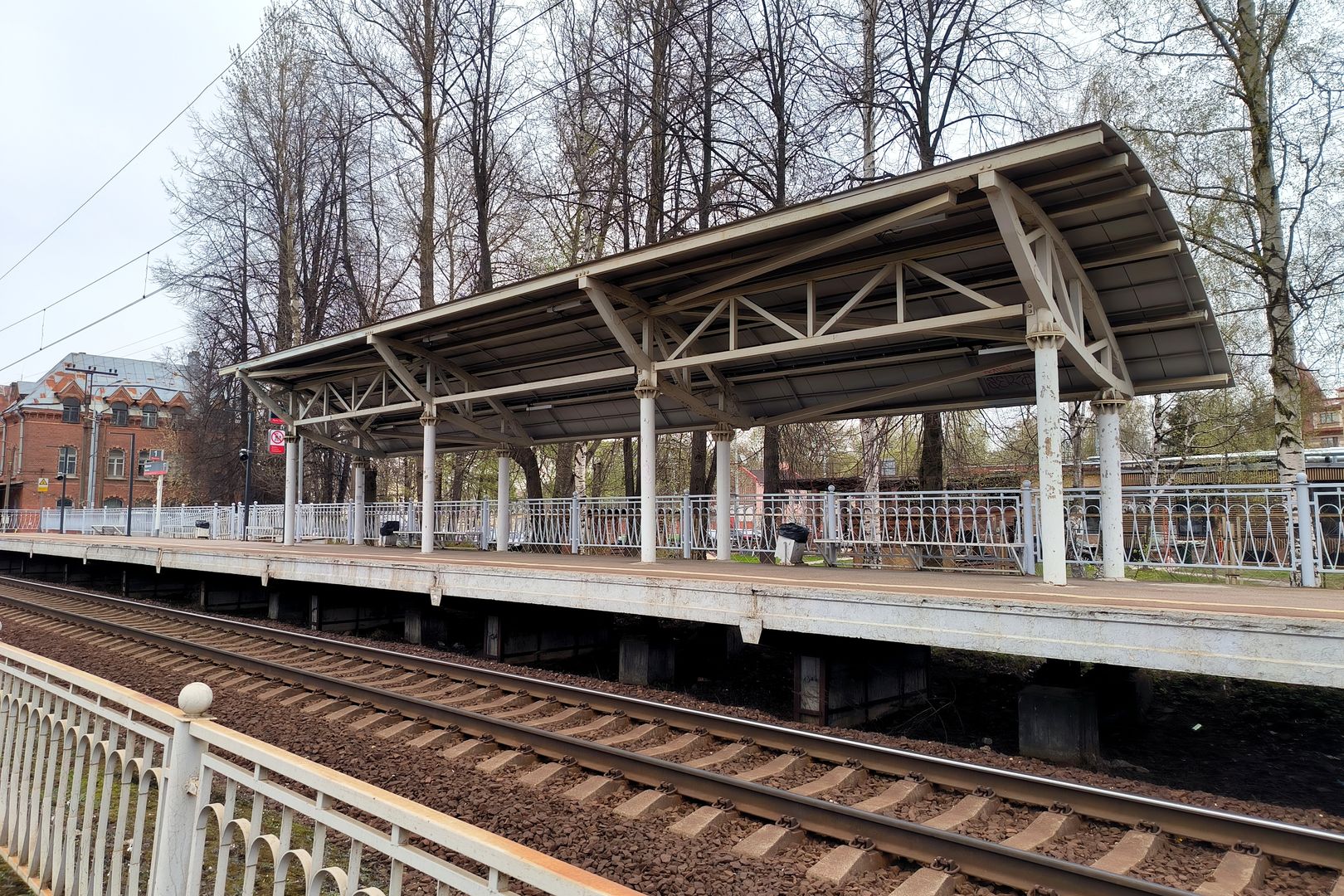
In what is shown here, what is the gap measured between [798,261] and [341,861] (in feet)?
26.1

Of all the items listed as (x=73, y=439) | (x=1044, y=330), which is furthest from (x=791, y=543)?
(x=73, y=439)

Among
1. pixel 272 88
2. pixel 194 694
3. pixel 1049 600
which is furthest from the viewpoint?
pixel 272 88

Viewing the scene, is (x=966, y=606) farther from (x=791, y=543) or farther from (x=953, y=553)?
(x=791, y=543)

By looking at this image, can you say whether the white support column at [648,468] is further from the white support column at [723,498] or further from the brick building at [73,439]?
the brick building at [73,439]

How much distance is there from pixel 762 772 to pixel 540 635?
7086 mm

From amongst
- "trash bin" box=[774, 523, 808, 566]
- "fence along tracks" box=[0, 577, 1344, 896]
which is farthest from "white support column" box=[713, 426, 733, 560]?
"fence along tracks" box=[0, 577, 1344, 896]

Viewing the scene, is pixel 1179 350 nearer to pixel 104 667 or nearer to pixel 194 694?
pixel 194 694

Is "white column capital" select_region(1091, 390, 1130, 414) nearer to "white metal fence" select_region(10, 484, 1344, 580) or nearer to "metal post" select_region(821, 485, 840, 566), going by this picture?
"white metal fence" select_region(10, 484, 1344, 580)

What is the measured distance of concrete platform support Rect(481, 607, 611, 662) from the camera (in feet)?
39.9

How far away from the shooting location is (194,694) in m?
2.91

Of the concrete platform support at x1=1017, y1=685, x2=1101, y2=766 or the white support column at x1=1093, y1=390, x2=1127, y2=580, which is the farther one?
the white support column at x1=1093, y1=390, x2=1127, y2=580

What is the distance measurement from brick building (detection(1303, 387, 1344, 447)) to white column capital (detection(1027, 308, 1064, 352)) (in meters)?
15.9

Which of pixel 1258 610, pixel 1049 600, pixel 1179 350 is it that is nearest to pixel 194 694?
pixel 1049 600

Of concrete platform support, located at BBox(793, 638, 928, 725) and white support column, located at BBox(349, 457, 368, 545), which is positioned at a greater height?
white support column, located at BBox(349, 457, 368, 545)
